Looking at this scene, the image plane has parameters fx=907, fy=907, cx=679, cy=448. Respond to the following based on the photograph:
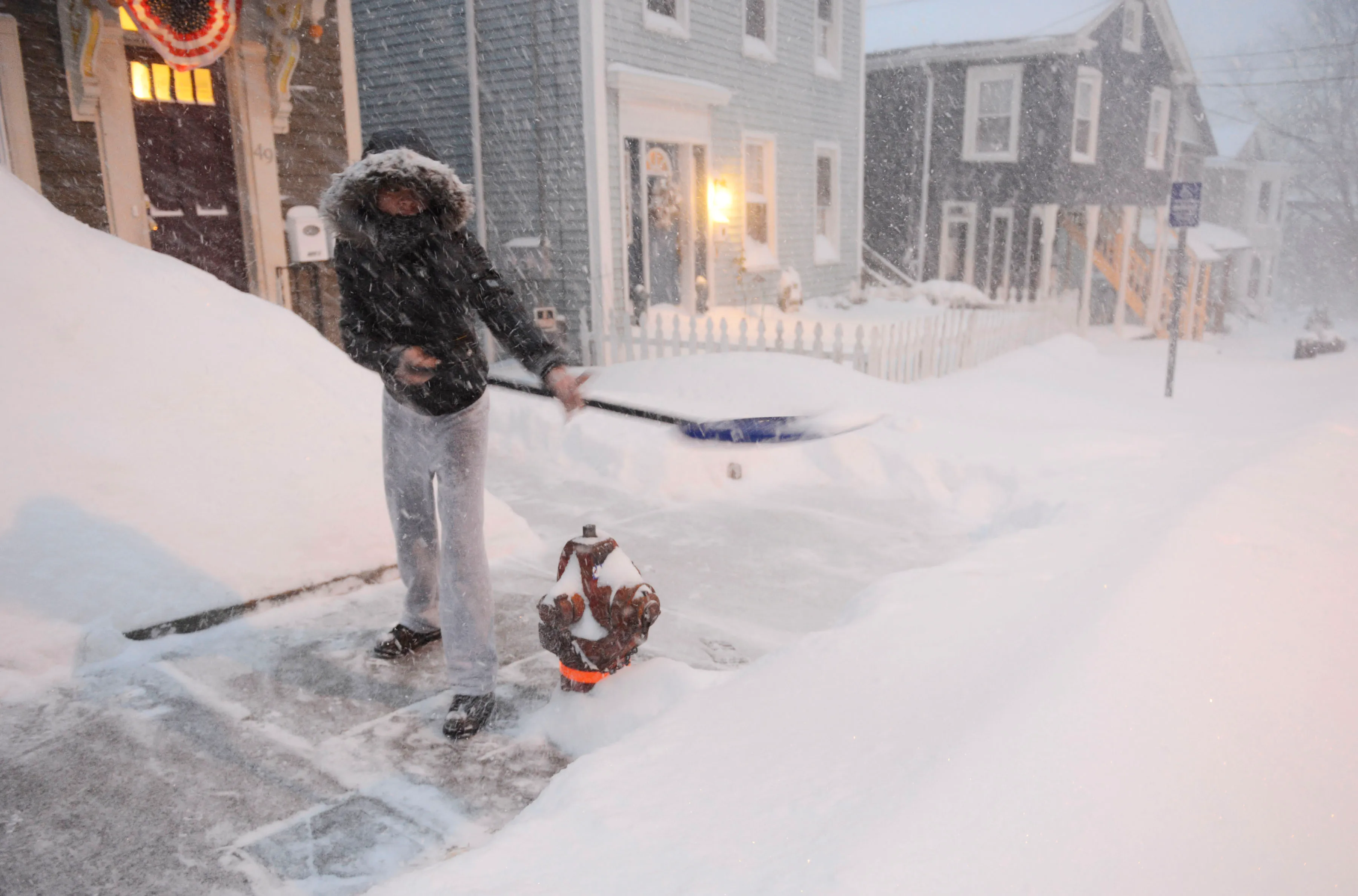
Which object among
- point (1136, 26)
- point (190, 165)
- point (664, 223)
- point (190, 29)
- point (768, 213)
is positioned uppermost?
point (1136, 26)

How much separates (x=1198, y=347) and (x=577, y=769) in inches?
834

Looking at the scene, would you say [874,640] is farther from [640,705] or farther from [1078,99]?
[1078,99]

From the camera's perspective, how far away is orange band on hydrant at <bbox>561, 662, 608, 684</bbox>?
9.72 feet

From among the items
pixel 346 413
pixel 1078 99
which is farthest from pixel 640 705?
pixel 1078 99

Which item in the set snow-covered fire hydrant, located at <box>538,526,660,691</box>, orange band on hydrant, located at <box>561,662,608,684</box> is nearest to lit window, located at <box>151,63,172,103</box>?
snow-covered fire hydrant, located at <box>538,526,660,691</box>

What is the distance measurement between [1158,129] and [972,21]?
6415mm

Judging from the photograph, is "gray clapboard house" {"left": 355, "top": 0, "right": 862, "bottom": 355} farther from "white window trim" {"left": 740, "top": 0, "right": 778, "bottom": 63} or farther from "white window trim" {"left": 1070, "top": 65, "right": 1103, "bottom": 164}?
"white window trim" {"left": 1070, "top": 65, "right": 1103, "bottom": 164}

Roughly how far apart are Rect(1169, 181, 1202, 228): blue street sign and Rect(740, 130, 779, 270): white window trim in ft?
19.4

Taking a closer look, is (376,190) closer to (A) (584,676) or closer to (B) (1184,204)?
(A) (584,676)

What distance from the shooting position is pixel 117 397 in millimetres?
4055

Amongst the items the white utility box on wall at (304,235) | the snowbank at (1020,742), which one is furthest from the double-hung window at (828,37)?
the snowbank at (1020,742)

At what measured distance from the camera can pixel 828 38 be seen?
616 inches

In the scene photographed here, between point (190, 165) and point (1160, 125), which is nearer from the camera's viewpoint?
point (190, 165)

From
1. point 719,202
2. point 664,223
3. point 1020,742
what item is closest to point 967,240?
point 719,202
